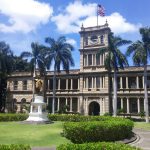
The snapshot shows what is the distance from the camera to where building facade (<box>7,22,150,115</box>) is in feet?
173

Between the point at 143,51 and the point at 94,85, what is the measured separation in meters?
14.1

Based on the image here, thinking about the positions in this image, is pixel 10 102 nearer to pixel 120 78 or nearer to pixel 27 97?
pixel 27 97

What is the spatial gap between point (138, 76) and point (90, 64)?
9.37 meters

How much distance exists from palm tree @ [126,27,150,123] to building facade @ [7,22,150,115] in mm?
8220

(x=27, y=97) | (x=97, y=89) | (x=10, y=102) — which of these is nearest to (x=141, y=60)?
(x=97, y=89)

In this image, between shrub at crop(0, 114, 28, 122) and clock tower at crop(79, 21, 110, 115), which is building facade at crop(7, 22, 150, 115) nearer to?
clock tower at crop(79, 21, 110, 115)

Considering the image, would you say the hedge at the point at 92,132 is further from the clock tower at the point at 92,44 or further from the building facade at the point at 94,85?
the clock tower at the point at 92,44

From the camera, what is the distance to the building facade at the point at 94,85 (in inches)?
2082

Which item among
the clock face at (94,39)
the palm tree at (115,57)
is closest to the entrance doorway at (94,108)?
the palm tree at (115,57)

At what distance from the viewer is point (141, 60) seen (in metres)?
42.9

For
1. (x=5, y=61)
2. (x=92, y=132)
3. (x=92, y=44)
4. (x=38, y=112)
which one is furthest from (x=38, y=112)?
(x=5, y=61)

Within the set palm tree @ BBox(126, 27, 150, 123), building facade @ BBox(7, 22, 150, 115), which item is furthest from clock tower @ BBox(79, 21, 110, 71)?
palm tree @ BBox(126, 27, 150, 123)

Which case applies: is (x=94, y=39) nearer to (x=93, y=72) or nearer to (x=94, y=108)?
(x=93, y=72)

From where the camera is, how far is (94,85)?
54.6 metres
